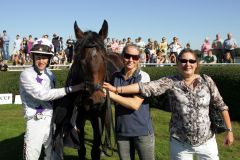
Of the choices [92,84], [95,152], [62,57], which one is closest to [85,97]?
[92,84]

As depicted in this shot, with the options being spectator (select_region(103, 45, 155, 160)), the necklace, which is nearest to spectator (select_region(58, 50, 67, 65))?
spectator (select_region(103, 45, 155, 160))

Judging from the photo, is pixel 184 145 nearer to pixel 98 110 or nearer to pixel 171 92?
pixel 171 92

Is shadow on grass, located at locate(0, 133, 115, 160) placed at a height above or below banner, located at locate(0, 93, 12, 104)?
below

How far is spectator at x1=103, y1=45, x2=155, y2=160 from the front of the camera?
3953mm

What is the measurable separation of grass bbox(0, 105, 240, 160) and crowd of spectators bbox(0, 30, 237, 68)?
4.58 meters

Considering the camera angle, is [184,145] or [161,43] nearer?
[184,145]

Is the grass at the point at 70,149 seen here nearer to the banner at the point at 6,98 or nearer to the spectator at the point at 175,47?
the banner at the point at 6,98

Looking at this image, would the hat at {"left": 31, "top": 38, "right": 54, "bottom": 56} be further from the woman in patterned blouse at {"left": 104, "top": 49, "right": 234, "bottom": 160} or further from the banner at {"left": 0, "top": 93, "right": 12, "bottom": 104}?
the banner at {"left": 0, "top": 93, "right": 12, "bottom": 104}

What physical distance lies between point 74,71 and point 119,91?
41.2 inches

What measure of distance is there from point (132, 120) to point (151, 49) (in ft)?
47.5

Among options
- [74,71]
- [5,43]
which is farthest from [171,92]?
[5,43]

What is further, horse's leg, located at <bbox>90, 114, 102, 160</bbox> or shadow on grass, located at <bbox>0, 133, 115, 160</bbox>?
shadow on grass, located at <bbox>0, 133, 115, 160</bbox>

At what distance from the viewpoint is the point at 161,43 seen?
1833 cm

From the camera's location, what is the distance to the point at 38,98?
4.03 metres
